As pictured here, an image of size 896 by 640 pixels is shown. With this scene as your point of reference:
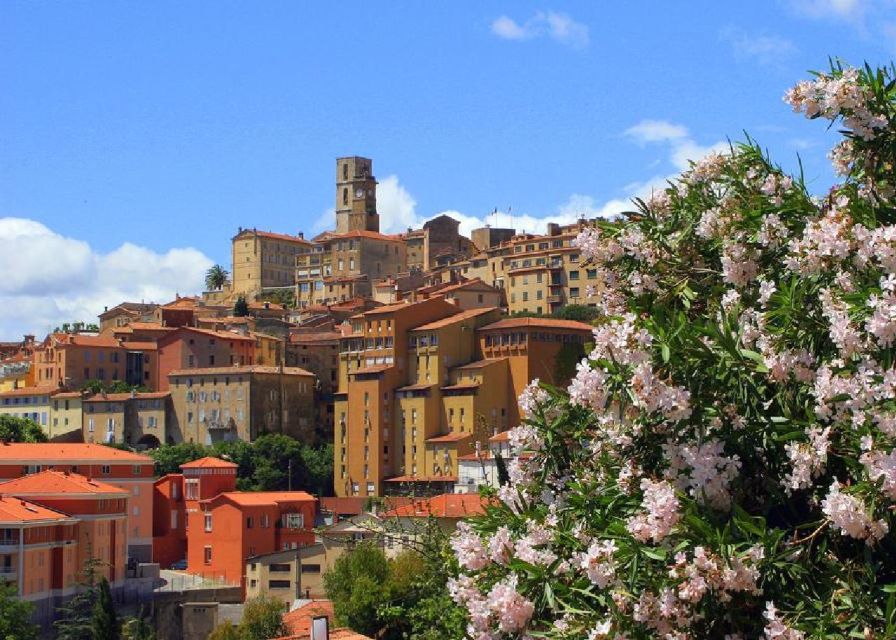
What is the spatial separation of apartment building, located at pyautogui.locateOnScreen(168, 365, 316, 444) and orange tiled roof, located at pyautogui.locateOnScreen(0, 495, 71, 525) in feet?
125

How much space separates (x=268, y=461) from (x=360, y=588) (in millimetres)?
58102

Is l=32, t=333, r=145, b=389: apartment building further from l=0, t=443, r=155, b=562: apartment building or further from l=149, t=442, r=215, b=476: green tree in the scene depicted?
l=0, t=443, r=155, b=562: apartment building

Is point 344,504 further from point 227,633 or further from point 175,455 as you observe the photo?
point 227,633

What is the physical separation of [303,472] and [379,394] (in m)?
8.26

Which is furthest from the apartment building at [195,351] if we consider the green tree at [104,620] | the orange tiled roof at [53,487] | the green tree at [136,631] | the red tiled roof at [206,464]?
the green tree at [136,631]

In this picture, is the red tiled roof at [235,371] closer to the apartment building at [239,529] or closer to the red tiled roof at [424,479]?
the red tiled roof at [424,479]

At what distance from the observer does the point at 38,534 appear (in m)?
62.5

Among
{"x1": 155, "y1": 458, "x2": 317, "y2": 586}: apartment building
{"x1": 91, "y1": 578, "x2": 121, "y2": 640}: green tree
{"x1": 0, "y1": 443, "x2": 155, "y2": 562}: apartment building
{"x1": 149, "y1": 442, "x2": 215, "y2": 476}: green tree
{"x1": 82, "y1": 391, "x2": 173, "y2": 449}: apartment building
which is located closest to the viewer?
{"x1": 91, "y1": 578, "x2": 121, "y2": 640}: green tree

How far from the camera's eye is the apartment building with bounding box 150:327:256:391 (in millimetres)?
112875

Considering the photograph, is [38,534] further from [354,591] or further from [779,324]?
[779,324]

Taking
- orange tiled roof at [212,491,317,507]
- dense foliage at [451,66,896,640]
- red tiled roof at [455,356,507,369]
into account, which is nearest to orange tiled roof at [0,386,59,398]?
red tiled roof at [455,356,507,369]

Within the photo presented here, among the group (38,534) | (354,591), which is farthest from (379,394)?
(354,591)

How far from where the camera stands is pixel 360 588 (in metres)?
→ 40.5

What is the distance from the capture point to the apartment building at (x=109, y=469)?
7900cm
